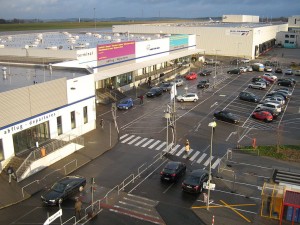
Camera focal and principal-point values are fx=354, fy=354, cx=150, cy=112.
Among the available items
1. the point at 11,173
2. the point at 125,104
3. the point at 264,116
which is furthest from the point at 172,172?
the point at 125,104

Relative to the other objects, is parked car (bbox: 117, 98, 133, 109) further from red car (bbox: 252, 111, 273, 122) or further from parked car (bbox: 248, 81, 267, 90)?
parked car (bbox: 248, 81, 267, 90)

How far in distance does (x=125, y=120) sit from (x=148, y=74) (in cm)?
2524

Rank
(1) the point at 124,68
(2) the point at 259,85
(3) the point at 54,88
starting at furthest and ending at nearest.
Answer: (2) the point at 259,85 < (1) the point at 124,68 < (3) the point at 54,88

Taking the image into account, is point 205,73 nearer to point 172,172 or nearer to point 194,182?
point 172,172

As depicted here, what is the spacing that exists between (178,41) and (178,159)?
54321 millimetres

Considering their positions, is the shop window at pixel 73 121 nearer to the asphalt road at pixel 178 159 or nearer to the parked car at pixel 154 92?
the asphalt road at pixel 178 159

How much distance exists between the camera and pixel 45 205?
23344mm

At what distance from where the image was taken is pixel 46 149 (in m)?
30.1

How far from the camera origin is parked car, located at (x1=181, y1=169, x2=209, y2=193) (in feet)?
81.4

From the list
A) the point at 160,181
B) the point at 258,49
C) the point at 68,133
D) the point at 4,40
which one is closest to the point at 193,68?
the point at 258,49

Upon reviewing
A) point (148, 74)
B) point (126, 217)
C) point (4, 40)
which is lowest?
Result: point (126, 217)

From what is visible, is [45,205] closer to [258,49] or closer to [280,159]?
[280,159]

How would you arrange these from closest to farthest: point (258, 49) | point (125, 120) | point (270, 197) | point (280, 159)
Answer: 1. point (270, 197)
2. point (280, 159)
3. point (125, 120)
4. point (258, 49)

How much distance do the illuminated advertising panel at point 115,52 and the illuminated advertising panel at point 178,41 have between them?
60.9ft
